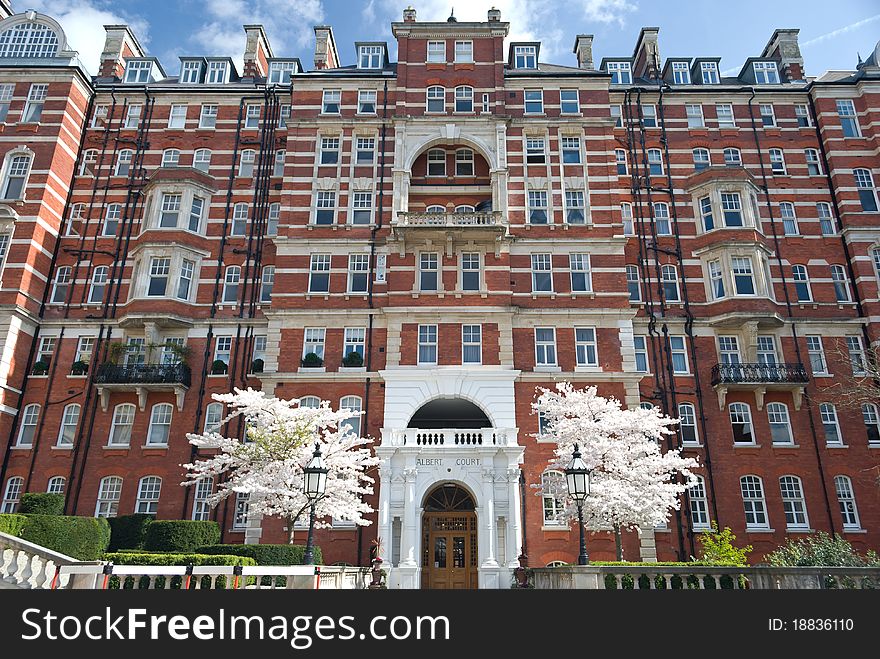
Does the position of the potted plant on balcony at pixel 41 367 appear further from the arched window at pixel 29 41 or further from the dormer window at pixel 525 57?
the dormer window at pixel 525 57

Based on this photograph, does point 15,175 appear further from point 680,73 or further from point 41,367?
point 680,73

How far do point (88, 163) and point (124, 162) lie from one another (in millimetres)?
2101

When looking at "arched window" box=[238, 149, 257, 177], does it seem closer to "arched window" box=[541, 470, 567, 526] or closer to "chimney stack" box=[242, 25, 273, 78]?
"chimney stack" box=[242, 25, 273, 78]

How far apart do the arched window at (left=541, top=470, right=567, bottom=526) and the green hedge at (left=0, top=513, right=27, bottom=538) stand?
770 inches

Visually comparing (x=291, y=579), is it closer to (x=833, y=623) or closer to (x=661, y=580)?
Result: (x=661, y=580)

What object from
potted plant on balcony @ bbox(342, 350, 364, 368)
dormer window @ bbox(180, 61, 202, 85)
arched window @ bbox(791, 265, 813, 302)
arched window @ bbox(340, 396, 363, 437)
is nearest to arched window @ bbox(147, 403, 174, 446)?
arched window @ bbox(340, 396, 363, 437)

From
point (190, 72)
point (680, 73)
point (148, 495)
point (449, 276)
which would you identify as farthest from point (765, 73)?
point (148, 495)

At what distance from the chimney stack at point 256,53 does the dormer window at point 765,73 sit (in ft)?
105

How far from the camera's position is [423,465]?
2744 cm

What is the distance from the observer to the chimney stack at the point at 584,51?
3984cm

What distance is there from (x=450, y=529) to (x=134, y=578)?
16895 millimetres

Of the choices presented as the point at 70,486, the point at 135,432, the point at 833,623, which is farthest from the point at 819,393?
the point at 70,486

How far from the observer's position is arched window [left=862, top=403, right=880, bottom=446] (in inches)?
1254

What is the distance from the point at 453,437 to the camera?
28016 millimetres
